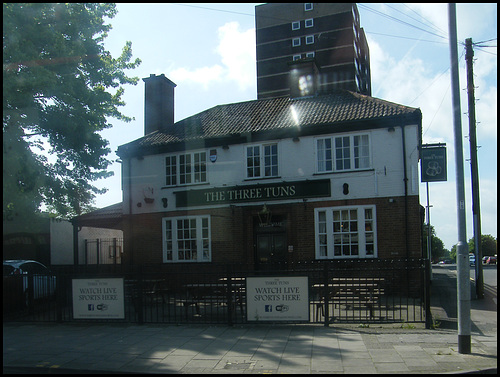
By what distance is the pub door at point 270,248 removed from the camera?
58.6 ft

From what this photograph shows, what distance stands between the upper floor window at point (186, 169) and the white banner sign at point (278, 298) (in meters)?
9.81

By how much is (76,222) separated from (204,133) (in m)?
7.57

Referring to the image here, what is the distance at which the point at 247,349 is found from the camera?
8.01m

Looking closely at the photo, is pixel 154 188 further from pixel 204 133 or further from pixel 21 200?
pixel 21 200

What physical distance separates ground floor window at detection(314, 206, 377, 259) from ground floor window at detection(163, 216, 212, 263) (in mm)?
4610

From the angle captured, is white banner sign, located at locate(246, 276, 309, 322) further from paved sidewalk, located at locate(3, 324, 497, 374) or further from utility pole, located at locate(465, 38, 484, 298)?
utility pole, located at locate(465, 38, 484, 298)

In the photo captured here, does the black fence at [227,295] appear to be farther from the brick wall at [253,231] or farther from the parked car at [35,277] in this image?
the brick wall at [253,231]

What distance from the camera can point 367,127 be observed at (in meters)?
16.8

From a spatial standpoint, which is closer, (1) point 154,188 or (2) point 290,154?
(2) point 290,154

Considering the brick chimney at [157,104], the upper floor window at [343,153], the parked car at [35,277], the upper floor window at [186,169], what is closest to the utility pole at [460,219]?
the upper floor window at [343,153]

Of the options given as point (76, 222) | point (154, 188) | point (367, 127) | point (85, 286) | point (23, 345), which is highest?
point (367, 127)

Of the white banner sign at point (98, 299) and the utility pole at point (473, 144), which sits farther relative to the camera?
the utility pole at point (473, 144)

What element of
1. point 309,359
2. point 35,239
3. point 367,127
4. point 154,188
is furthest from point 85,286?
point 35,239

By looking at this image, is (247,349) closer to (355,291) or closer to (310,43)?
(355,291)
